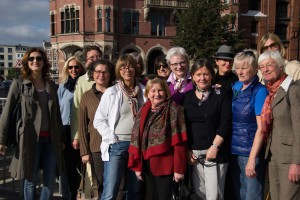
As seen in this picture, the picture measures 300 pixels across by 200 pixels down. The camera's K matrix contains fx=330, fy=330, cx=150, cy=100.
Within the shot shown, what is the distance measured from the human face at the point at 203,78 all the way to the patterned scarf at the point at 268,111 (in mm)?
692

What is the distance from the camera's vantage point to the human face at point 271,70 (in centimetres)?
359

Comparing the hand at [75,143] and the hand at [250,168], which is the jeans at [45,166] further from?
the hand at [250,168]

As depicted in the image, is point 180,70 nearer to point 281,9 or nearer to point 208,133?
point 208,133

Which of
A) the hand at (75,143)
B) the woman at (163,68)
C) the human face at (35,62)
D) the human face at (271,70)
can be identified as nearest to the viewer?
the human face at (271,70)

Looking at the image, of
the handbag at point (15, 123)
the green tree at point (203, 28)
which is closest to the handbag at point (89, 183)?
the handbag at point (15, 123)

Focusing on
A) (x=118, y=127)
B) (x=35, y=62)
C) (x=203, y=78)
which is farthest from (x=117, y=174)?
(x=35, y=62)

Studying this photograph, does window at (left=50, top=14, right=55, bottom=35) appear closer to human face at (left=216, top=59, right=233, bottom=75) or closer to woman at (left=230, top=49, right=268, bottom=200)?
human face at (left=216, top=59, right=233, bottom=75)

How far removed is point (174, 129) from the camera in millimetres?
3787

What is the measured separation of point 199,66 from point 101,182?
203 centimetres

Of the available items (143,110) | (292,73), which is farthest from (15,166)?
(292,73)

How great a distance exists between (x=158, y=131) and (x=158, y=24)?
113 ft

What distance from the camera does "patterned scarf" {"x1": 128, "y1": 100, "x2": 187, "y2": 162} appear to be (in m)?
3.78

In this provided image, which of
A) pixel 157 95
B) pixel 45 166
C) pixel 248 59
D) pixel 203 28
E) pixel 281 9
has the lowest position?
pixel 45 166

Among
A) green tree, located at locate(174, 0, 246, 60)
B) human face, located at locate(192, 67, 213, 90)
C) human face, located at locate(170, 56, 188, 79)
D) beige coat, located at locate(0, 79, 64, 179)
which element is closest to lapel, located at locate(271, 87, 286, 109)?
human face, located at locate(192, 67, 213, 90)
